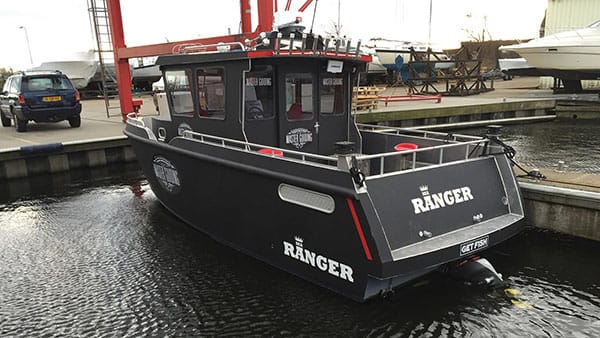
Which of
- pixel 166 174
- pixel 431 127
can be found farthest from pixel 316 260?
pixel 431 127

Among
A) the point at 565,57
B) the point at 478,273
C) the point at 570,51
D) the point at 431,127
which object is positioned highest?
the point at 570,51

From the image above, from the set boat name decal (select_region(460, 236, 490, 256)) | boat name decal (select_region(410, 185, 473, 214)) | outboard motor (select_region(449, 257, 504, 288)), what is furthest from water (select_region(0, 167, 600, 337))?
boat name decal (select_region(410, 185, 473, 214))

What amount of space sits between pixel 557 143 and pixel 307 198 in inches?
400

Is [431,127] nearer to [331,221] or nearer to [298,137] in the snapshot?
[298,137]

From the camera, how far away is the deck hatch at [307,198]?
12.4ft

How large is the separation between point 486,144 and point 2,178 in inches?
348

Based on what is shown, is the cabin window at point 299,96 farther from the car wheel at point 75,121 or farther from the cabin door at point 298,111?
the car wheel at point 75,121

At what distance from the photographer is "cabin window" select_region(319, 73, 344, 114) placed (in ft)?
18.0

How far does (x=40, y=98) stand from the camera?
1095cm

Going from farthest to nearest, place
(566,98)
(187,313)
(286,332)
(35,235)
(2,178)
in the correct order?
(566,98)
(2,178)
(35,235)
(187,313)
(286,332)

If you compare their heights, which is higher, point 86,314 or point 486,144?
point 486,144

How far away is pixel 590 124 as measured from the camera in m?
14.7

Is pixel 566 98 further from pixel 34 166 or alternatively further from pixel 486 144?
pixel 34 166

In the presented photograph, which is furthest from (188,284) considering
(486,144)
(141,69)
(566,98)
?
(141,69)
